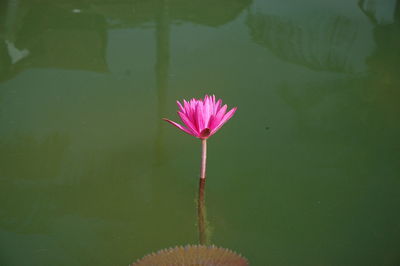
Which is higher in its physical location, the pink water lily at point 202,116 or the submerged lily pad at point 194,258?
the pink water lily at point 202,116

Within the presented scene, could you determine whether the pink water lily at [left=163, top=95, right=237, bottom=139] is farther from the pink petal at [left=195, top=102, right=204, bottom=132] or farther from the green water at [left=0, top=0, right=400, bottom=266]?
the green water at [left=0, top=0, right=400, bottom=266]

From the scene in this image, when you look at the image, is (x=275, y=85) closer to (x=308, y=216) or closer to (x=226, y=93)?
(x=226, y=93)

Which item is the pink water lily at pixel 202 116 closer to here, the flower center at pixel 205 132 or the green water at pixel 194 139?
the flower center at pixel 205 132

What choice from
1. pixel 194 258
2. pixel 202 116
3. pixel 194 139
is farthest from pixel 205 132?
pixel 194 139

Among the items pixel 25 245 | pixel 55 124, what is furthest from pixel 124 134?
pixel 25 245

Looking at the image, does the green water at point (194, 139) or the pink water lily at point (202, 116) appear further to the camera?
the green water at point (194, 139)

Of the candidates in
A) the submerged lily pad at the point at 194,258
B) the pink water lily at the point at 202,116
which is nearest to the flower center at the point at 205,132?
the pink water lily at the point at 202,116

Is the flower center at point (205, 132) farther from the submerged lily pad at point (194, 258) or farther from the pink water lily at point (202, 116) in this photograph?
the submerged lily pad at point (194, 258)
